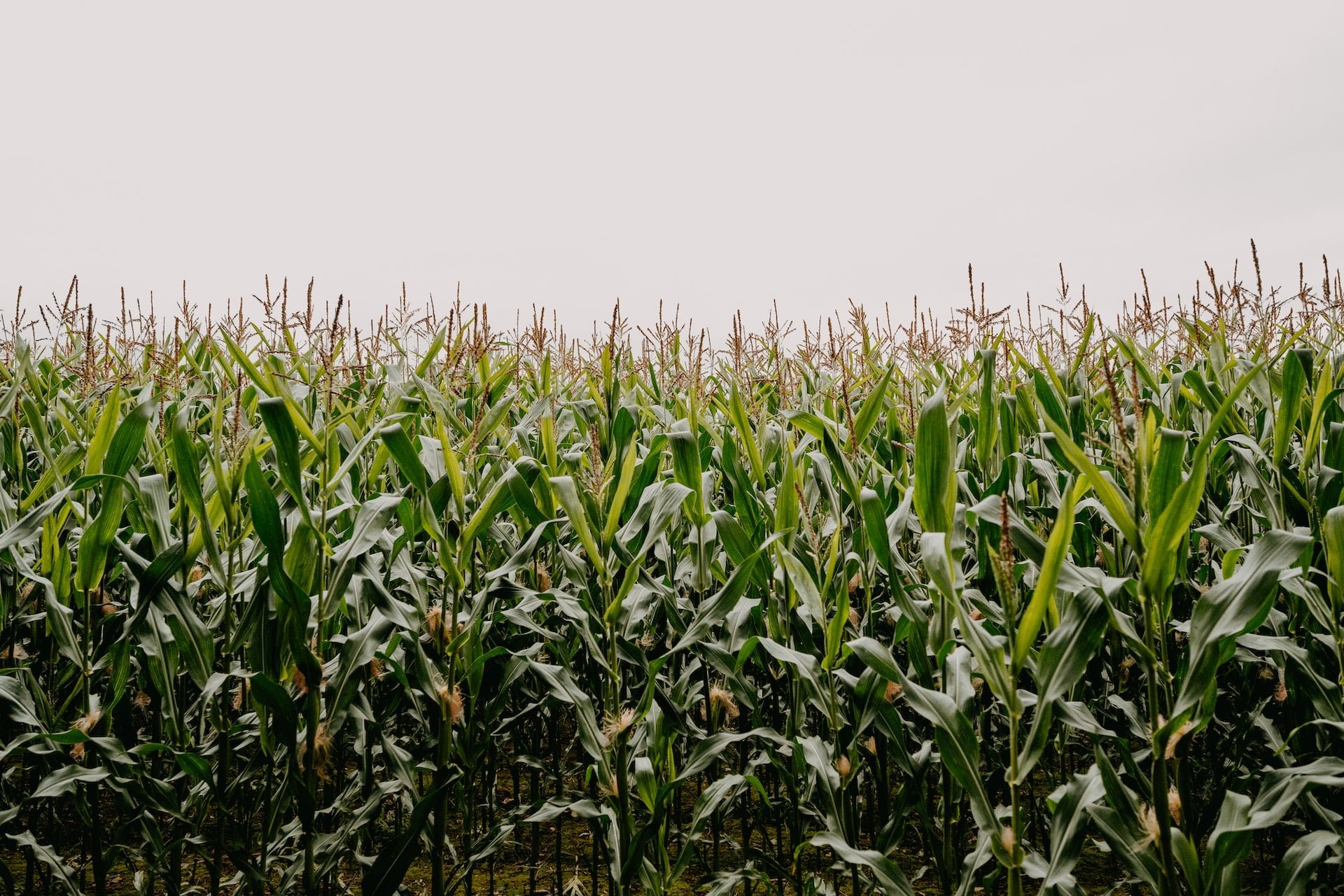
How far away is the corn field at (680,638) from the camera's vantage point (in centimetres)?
164

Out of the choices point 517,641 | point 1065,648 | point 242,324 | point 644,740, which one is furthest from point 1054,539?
point 242,324

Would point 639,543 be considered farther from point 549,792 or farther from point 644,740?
point 549,792

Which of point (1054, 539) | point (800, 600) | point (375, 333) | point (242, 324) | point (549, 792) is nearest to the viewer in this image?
point (1054, 539)

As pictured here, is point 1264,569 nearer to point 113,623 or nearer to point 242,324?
point 113,623

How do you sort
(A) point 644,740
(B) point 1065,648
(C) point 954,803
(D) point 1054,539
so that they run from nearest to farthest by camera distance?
(D) point 1054,539
(B) point 1065,648
(C) point 954,803
(A) point 644,740

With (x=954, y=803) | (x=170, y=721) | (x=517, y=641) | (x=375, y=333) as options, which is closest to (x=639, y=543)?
(x=517, y=641)

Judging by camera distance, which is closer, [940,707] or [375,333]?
[940,707]

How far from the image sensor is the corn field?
5.38ft

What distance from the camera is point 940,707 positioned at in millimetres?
1649

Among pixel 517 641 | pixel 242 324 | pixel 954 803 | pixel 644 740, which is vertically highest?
pixel 242 324

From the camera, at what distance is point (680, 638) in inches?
101

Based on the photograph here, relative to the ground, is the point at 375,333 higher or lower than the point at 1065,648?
higher

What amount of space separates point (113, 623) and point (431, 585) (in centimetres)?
93

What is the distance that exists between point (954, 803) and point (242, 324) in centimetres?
488
